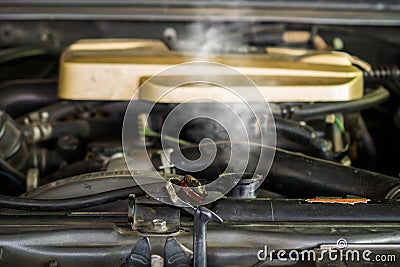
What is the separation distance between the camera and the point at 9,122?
4.02 ft

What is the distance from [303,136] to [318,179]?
0.16m

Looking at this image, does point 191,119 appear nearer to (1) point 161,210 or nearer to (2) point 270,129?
(2) point 270,129

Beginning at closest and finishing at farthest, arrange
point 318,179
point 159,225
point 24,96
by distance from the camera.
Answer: point 159,225 → point 318,179 → point 24,96

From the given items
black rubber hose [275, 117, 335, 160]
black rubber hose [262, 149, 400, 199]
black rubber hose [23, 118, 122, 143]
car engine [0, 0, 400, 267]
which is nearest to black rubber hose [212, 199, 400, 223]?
car engine [0, 0, 400, 267]

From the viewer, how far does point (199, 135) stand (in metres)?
1.27

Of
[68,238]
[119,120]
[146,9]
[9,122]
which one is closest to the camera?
[68,238]

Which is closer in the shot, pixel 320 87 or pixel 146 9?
pixel 320 87

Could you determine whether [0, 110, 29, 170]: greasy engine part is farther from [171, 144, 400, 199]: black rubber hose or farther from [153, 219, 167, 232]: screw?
[153, 219, 167, 232]: screw

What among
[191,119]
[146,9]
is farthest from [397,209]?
[146,9]

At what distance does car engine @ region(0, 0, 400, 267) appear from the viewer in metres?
0.83

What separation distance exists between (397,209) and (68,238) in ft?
1.59

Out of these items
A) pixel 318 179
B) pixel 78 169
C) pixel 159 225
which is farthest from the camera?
pixel 78 169

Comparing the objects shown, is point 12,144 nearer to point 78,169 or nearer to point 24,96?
point 78,169

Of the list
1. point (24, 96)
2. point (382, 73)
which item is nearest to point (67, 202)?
point (24, 96)
